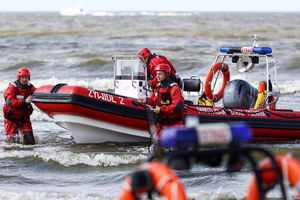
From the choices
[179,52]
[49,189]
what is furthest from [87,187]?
[179,52]

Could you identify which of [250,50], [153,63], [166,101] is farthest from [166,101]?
[250,50]

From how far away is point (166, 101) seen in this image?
723cm

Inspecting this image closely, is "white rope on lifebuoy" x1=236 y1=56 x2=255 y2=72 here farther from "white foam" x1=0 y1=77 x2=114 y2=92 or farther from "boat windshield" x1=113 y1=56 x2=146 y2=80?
"white foam" x1=0 y1=77 x2=114 y2=92

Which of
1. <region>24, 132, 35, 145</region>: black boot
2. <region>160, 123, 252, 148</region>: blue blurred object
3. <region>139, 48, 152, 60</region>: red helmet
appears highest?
<region>139, 48, 152, 60</region>: red helmet

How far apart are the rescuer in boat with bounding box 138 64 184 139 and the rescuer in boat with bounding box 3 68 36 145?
5.85 feet

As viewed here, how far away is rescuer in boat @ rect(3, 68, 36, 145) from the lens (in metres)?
8.27

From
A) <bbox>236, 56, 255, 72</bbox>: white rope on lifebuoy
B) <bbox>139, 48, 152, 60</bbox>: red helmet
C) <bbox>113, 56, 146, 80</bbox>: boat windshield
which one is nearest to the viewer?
<bbox>139, 48, 152, 60</bbox>: red helmet

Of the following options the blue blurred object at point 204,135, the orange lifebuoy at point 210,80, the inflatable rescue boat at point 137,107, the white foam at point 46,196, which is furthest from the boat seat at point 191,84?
the blue blurred object at point 204,135

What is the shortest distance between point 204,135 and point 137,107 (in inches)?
216

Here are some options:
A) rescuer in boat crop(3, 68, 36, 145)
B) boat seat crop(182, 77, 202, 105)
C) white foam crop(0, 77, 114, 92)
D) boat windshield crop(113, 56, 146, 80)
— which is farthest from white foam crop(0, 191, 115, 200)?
white foam crop(0, 77, 114, 92)

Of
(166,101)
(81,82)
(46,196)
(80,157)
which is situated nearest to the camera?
(46,196)

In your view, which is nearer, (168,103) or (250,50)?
(168,103)

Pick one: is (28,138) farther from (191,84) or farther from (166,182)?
(166,182)

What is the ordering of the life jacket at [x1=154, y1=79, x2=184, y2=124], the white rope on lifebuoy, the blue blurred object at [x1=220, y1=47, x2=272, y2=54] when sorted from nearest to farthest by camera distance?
1. the life jacket at [x1=154, y1=79, x2=184, y2=124]
2. the blue blurred object at [x1=220, y1=47, x2=272, y2=54]
3. the white rope on lifebuoy
